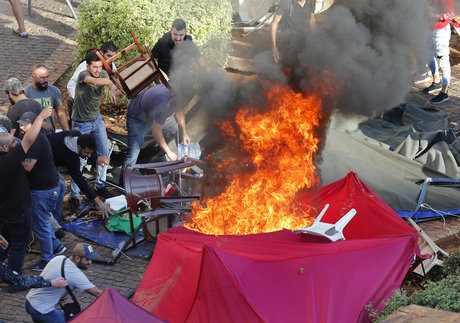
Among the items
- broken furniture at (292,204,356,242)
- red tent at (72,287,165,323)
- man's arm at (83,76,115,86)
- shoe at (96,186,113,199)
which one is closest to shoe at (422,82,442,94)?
broken furniture at (292,204,356,242)

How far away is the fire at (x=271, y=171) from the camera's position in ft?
21.8

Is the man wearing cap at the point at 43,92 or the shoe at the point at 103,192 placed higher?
the man wearing cap at the point at 43,92

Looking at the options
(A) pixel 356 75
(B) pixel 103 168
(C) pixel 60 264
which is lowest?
(B) pixel 103 168

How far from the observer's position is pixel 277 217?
6672 mm

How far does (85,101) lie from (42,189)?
188 centimetres

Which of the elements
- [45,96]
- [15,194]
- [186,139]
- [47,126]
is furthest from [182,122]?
[15,194]

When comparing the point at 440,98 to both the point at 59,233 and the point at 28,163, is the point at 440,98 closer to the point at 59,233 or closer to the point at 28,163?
the point at 59,233

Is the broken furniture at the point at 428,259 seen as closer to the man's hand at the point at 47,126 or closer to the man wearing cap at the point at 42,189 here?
the man wearing cap at the point at 42,189

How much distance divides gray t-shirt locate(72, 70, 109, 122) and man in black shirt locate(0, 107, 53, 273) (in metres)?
1.62

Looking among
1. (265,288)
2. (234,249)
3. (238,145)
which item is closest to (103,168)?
(238,145)

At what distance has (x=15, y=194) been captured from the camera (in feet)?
20.4

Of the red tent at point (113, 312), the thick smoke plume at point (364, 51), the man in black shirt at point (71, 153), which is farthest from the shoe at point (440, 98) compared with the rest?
the red tent at point (113, 312)

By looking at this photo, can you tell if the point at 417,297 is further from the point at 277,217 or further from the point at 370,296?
the point at 277,217

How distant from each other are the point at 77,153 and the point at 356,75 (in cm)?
386
